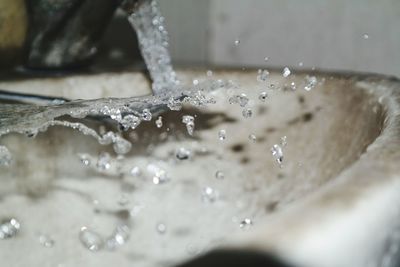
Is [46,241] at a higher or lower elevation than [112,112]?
lower

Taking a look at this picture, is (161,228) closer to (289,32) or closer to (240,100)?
(240,100)

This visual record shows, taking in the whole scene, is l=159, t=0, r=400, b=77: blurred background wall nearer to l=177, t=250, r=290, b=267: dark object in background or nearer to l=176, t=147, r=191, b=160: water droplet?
l=176, t=147, r=191, b=160: water droplet

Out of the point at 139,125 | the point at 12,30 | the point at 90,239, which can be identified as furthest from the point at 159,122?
the point at 12,30

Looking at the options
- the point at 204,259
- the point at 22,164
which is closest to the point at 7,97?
the point at 22,164

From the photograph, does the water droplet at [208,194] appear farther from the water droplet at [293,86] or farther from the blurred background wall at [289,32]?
the blurred background wall at [289,32]

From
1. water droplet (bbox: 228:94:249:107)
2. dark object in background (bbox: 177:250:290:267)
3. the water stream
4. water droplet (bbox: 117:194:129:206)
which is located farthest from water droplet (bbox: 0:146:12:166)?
dark object in background (bbox: 177:250:290:267)

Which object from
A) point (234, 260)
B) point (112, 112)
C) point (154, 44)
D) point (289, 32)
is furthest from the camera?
point (289, 32)

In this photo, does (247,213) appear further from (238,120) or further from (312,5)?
(312,5)

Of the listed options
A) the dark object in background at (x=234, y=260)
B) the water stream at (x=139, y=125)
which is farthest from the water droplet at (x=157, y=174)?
the dark object in background at (x=234, y=260)
